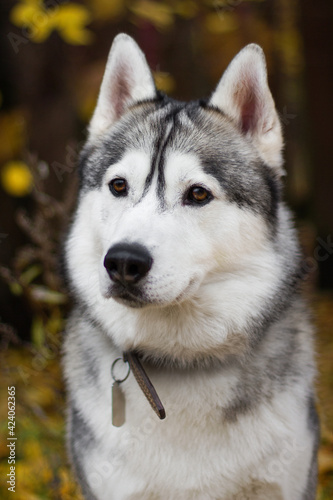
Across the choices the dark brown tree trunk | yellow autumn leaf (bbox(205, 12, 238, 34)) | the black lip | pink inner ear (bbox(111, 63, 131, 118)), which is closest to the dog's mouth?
the black lip

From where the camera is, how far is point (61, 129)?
6172 millimetres

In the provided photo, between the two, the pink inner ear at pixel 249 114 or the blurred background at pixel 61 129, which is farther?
the blurred background at pixel 61 129

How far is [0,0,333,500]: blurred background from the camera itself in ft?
13.6

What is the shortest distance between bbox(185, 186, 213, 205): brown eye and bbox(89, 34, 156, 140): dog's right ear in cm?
75

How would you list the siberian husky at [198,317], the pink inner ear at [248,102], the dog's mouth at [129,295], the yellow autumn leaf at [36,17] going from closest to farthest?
1. the dog's mouth at [129,295]
2. the siberian husky at [198,317]
3. the pink inner ear at [248,102]
4. the yellow autumn leaf at [36,17]

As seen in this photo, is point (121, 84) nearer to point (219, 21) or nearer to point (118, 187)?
point (118, 187)

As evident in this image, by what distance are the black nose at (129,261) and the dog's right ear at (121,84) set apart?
1.10 m

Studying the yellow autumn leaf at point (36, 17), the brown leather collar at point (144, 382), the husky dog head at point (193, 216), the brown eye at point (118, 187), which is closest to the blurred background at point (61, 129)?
the yellow autumn leaf at point (36, 17)

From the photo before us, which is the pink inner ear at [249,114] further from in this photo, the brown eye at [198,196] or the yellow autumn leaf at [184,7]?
the yellow autumn leaf at [184,7]

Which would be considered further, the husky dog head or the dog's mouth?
the husky dog head

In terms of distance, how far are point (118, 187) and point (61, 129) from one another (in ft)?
12.0

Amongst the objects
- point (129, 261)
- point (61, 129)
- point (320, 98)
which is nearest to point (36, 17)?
point (61, 129)

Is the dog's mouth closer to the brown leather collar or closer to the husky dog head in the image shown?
the husky dog head

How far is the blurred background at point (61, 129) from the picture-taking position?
163 inches
